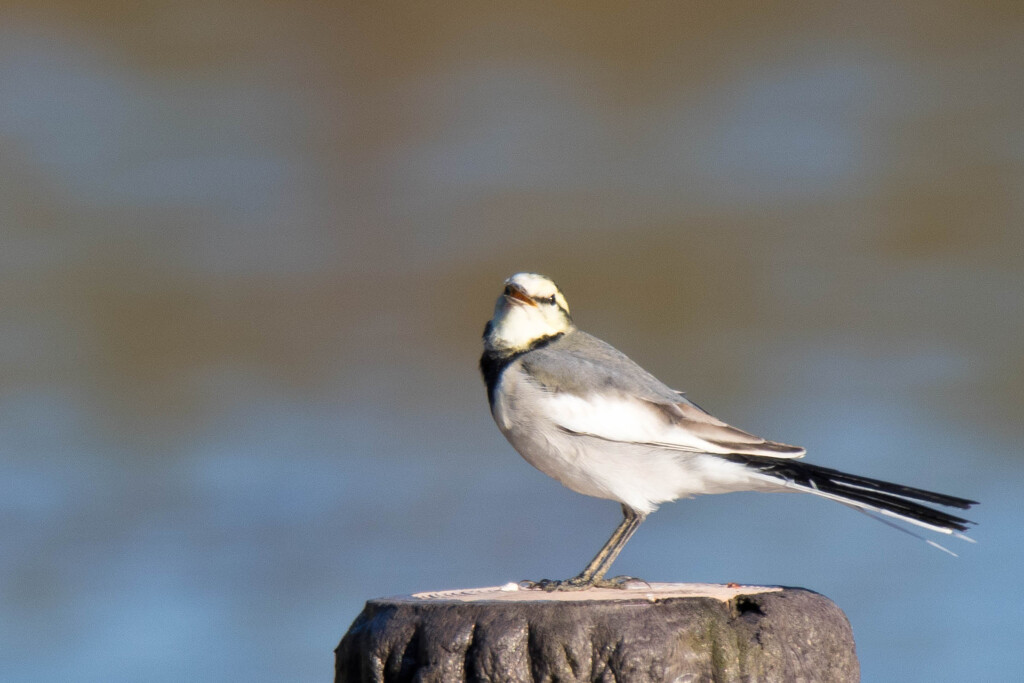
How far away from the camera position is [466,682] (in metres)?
3.65

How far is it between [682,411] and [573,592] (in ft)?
3.39

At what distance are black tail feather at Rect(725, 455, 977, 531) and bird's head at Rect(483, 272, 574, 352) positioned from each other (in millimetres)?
1165

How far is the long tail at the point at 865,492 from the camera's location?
4.23 meters

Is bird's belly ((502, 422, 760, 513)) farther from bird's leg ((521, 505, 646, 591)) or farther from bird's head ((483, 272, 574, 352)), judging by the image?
bird's head ((483, 272, 574, 352))

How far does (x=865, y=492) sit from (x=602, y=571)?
114cm

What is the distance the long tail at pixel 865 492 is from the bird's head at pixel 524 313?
3.83 ft

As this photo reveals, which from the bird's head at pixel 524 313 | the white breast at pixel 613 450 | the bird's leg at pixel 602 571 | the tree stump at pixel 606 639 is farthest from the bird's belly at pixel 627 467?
the tree stump at pixel 606 639

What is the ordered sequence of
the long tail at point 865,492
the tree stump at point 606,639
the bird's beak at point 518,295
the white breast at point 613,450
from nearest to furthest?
the tree stump at point 606,639 < the long tail at point 865,492 < the white breast at point 613,450 < the bird's beak at point 518,295

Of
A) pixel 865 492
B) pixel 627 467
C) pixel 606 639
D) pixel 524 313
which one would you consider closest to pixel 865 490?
pixel 865 492

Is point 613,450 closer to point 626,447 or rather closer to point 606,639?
point 626,447

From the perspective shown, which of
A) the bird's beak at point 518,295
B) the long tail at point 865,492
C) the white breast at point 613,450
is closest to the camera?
the long tail at point 865,492

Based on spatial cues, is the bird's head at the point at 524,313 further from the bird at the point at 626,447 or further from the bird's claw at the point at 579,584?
the bird's claw at the point at 579,584

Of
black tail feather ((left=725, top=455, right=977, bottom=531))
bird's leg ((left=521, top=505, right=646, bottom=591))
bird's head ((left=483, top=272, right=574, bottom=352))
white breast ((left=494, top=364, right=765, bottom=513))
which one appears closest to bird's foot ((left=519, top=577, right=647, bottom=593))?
bird's leg ((left=521, top=505, right=646, bottom=591))

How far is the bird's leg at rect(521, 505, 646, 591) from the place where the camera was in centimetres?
447
